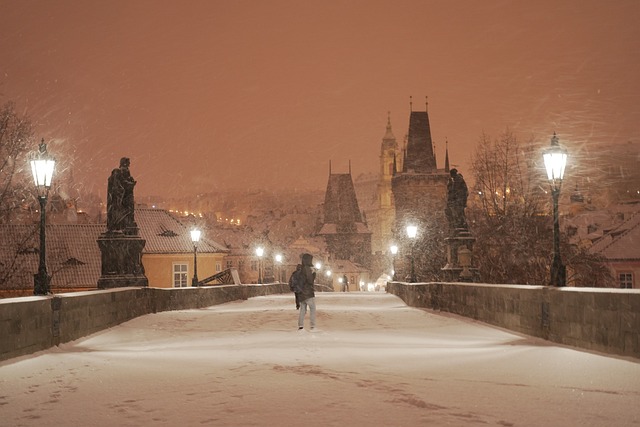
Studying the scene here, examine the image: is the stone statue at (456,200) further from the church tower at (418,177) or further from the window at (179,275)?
the church tower at (418,177)

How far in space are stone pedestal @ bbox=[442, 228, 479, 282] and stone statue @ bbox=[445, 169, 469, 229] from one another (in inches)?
11.3

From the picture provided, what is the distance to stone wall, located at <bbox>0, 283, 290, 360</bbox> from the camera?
10922mm

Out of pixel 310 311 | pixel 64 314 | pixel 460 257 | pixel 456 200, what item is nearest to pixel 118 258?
pixel 310 311

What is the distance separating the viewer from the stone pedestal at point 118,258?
820 inches

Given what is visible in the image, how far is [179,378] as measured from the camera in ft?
30.0

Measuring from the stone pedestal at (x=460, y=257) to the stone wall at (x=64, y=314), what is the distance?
29.3ft

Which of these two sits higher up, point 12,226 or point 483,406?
point 12,226

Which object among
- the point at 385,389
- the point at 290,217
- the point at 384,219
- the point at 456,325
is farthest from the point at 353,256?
the point at 385,389

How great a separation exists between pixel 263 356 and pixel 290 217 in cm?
18287

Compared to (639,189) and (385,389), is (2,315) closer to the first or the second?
(385,389)

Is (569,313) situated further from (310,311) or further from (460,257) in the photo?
(460,257)

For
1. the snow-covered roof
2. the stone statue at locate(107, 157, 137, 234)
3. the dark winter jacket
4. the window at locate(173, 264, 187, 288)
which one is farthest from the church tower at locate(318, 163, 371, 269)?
the dark winter jacket

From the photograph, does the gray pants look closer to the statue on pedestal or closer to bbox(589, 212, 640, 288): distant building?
the statue on pedestal

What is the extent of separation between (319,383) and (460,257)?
17.1 m
